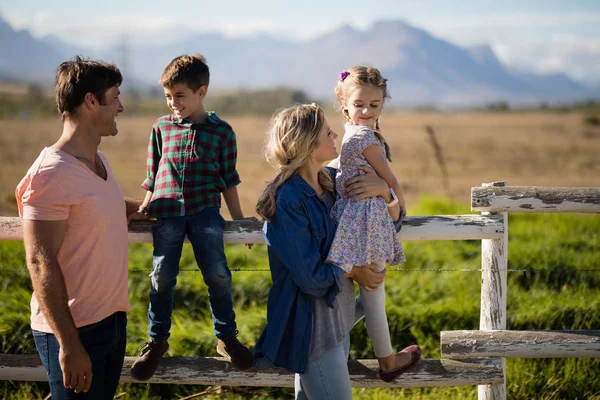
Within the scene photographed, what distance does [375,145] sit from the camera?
3.12 meters

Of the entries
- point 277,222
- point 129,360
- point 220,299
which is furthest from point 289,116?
point 129,360

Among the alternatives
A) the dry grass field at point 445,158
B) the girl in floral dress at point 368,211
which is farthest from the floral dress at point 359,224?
the dry grass field at point 445,158

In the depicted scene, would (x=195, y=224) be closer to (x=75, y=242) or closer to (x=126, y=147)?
(x=75, y=242)

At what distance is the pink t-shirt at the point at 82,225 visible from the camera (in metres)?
Result: 2.44

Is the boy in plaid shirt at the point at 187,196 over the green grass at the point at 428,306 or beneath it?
over

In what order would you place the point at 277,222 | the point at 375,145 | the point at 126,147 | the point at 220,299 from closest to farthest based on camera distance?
the point at 277,222 → the point at 375,145 → the point at 220,299 → the point at 126,147

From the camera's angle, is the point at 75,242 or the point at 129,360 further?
the point at 129,360

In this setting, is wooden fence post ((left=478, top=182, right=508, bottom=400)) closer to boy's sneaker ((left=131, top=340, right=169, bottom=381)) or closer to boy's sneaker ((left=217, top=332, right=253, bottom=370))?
boy's sneaker ((left=217, top=332, right=253, bottom=370))

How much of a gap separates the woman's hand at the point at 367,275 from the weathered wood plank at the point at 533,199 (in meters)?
0.80

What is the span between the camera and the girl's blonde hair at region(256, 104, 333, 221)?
2760 millimetres

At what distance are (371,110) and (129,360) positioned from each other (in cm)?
184

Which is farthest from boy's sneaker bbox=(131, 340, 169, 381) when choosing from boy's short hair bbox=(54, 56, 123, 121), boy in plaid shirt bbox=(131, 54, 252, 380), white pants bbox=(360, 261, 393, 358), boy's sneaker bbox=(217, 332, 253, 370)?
boy's short hair bbox=(54, 56, 123, 121)

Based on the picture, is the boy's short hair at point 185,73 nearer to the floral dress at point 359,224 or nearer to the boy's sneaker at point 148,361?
the floral dress at point 359,224

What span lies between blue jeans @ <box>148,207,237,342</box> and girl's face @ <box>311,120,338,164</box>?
0.78m
